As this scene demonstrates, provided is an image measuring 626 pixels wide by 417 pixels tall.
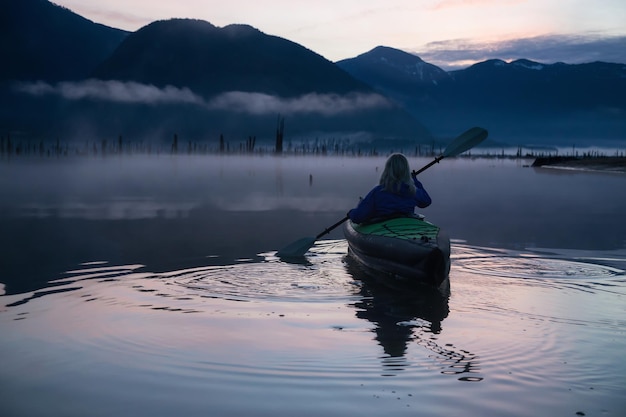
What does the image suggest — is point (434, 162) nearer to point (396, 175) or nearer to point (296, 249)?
point (296, 249)

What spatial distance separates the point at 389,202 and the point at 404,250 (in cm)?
151

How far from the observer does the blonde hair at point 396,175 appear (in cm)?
1227

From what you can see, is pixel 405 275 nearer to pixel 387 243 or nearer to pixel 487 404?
pixel 387 243

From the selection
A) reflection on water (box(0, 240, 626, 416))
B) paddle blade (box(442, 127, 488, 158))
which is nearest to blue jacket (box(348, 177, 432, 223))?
reflection on water (box(0, 240, 626, 416))

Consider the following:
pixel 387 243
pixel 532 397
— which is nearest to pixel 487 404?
pixel 532 397

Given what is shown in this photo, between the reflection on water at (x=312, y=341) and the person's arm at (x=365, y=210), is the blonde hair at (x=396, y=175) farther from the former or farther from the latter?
the reflection on water at (x=312, y=341)

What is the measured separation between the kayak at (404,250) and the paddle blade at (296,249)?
1329 millimetres

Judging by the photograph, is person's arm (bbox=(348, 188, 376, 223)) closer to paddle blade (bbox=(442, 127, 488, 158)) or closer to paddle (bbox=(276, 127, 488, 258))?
paddle (bbox=(276, 127, 488, 258))

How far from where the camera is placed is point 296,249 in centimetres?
1450

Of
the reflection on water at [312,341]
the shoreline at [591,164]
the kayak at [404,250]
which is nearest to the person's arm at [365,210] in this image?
the kayak at [404,250]

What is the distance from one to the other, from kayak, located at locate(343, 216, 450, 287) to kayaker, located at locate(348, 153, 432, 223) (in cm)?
19

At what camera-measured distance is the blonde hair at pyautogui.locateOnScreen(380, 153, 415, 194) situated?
12273mm

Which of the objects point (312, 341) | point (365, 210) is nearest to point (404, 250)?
point (365, 210)

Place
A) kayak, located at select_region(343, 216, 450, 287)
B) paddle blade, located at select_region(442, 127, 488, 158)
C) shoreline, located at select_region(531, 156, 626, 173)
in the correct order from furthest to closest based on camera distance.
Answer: shoreline, located at select_region(531, 156, 626, 173) < paddle blade, located at select_region(442, 127, 488, 158) < kayak, located at select_region(343, 216, 450, 287)
